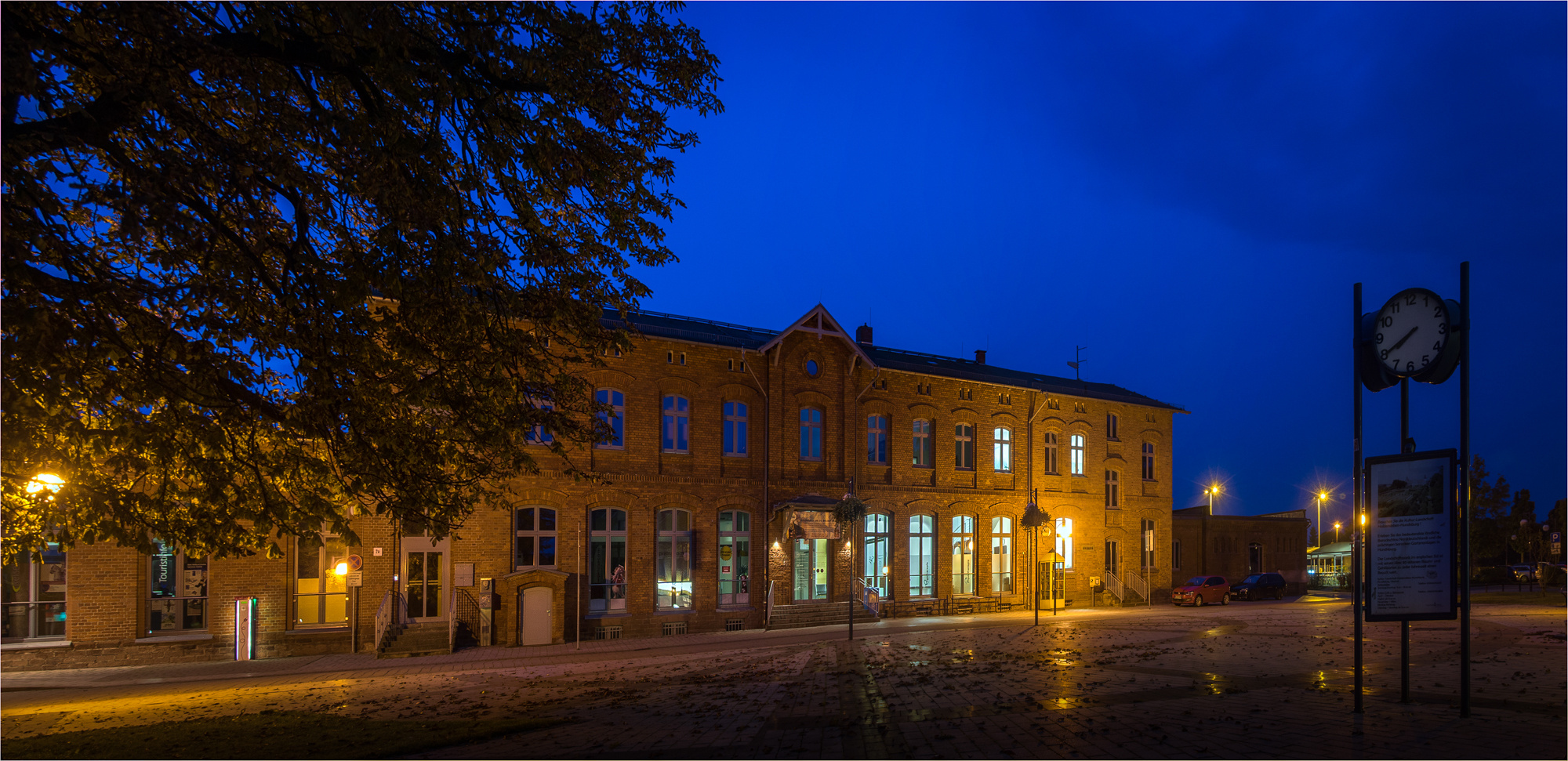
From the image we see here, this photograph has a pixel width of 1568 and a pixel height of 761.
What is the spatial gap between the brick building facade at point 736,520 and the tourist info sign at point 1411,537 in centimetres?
1296

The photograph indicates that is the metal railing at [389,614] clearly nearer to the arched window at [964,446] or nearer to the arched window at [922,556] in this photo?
the arched window at [922,556]

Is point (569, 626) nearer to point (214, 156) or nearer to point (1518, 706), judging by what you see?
point (214, 156)

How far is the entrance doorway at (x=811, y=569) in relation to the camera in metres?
29.7

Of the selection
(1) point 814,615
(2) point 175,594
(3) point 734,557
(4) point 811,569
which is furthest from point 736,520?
(2) point 175,594

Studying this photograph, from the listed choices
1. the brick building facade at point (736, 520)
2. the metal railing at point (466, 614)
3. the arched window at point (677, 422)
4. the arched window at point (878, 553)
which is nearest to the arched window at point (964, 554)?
the brick building facade at point (736, 520)

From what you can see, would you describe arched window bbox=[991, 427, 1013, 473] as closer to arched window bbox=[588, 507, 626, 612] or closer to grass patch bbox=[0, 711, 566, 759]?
arched window bbox=[588, 507, 626, 612]

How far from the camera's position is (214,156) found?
8266 mm

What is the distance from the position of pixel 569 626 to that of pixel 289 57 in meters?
19.0

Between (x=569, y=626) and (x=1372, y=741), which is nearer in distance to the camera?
(x=1372, y=741)

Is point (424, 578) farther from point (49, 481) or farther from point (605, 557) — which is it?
point (49, 481)

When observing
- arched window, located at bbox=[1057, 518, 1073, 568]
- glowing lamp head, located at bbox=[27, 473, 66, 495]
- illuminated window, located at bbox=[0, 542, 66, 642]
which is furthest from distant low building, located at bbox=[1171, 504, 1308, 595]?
glowing lamp head, located at bbox=[27, 473, 66, 495]

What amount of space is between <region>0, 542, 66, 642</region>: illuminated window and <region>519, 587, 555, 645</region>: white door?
31.1ft

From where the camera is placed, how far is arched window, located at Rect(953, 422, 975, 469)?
112 ft

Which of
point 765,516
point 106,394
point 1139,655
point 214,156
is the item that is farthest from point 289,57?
point 765,516
